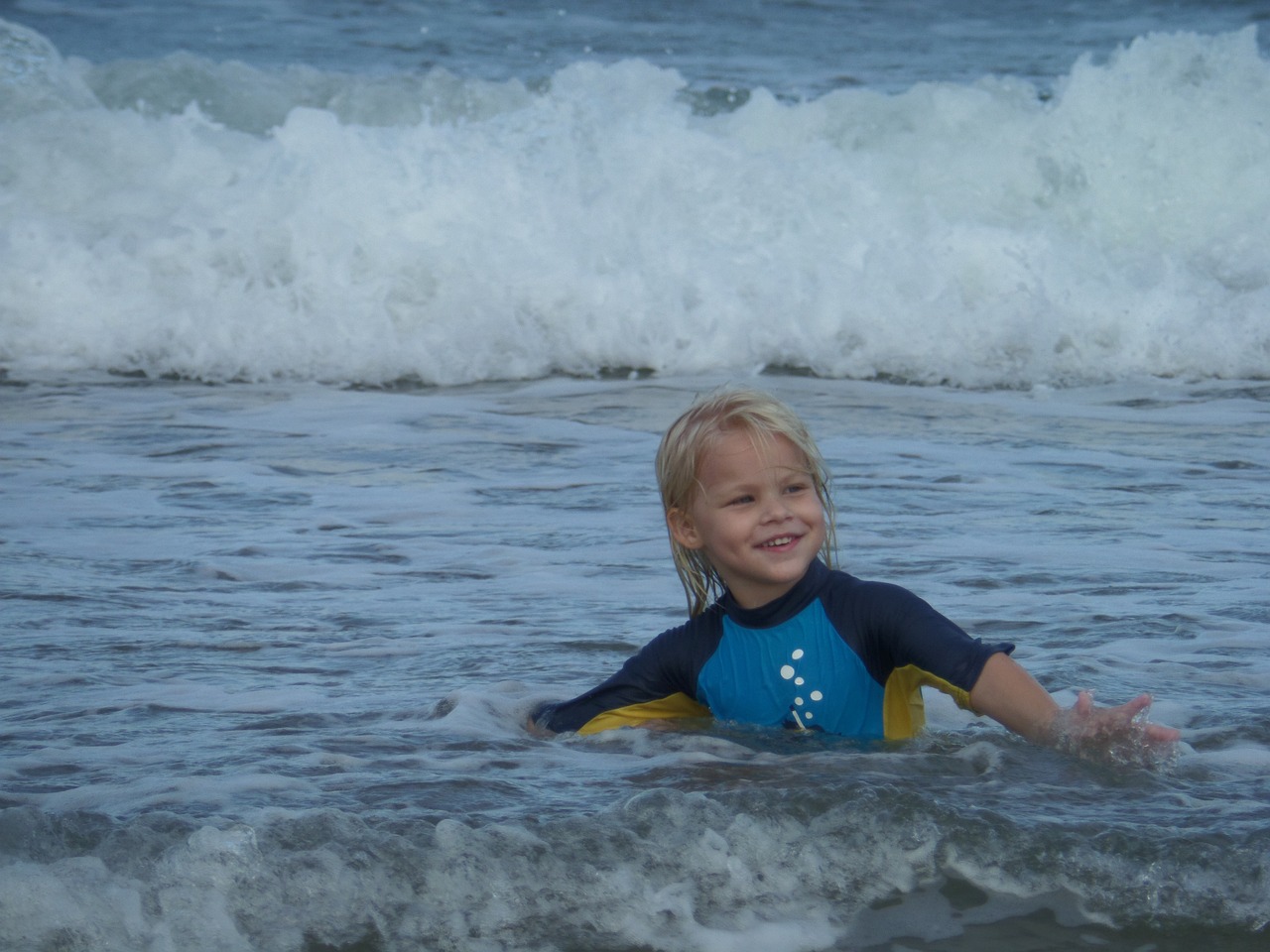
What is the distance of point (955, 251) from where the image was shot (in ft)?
32.8

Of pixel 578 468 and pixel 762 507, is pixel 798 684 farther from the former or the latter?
pixel 578 468

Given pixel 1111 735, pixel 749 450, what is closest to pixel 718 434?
pixel 749 450

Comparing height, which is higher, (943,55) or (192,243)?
(943,55)

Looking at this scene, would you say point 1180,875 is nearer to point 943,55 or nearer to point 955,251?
point 955,251

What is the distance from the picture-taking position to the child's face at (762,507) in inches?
132

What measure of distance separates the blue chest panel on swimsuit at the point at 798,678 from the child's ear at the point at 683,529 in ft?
0.64

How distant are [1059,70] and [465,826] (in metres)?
14.6

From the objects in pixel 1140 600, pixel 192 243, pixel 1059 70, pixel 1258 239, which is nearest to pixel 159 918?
pixel 1140 600

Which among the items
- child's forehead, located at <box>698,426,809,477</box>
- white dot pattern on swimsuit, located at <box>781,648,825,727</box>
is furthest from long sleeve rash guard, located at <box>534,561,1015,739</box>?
child's forehead, located at <box>698,426,809,477</box>

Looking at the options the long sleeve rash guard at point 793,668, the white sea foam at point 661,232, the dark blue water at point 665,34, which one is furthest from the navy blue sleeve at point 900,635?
the dark blue water at point 665,34

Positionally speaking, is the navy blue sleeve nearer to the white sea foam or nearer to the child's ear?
the child's ear

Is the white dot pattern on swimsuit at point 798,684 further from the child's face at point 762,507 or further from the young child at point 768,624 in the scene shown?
the child's face at point 762,507

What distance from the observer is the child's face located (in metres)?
3.34

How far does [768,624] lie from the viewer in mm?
3459
